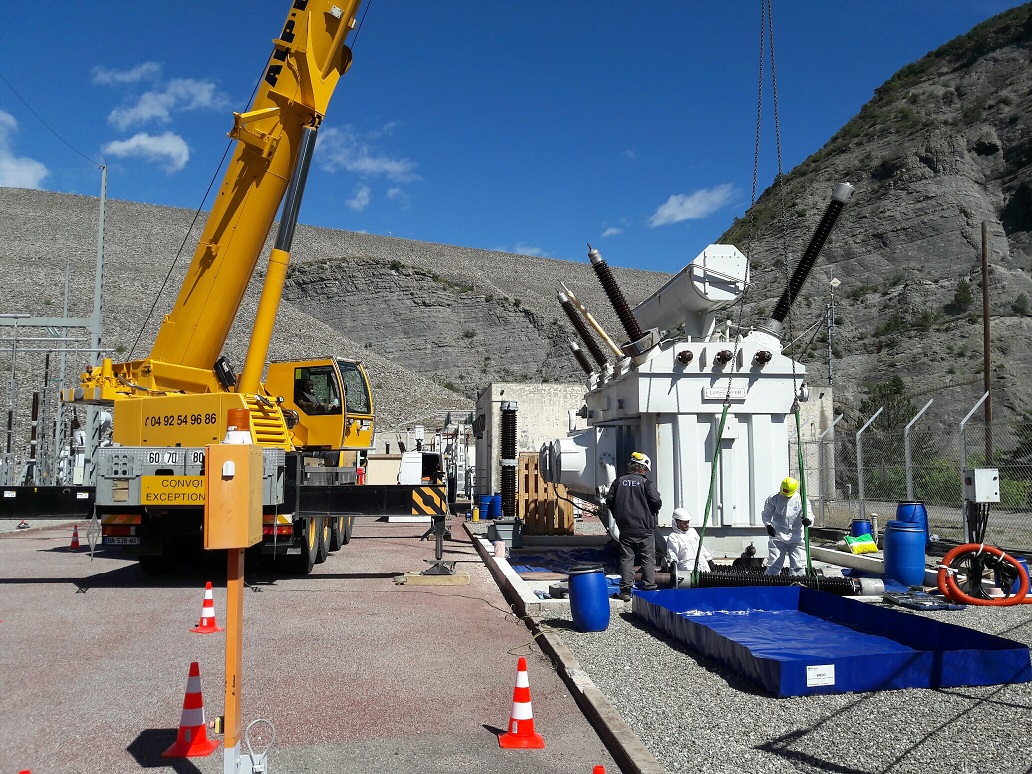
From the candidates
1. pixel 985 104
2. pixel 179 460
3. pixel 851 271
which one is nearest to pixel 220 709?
pixel 179 460

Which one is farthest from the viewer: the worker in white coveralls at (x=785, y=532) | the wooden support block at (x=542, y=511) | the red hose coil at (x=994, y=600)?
the wooden support block at (x=542, y=511)

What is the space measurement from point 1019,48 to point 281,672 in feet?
213

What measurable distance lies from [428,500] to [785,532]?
4446mm

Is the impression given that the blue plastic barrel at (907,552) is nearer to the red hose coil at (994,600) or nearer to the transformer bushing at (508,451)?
the red hose coil at (994,600)

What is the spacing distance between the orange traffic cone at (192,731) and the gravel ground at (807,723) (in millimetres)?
2484

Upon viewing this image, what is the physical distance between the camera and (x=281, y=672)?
253 inches

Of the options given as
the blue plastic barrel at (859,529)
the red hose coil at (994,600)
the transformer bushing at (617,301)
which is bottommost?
the red hose coil at (994,600)

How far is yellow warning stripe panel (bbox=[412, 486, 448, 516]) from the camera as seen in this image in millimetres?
10852

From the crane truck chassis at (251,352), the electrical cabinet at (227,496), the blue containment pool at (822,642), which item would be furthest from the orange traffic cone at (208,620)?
the electrical cabinet at (227,496)

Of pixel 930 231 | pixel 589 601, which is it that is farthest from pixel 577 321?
pixel 930 231

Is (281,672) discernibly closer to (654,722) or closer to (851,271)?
(654,722)

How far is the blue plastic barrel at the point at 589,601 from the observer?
7.46 m

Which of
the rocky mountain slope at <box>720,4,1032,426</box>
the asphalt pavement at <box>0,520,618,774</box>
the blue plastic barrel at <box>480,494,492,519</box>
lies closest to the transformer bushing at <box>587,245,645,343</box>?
the asphalt pavement at <box>0,520,618,774</box>

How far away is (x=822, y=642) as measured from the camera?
23.2ft
